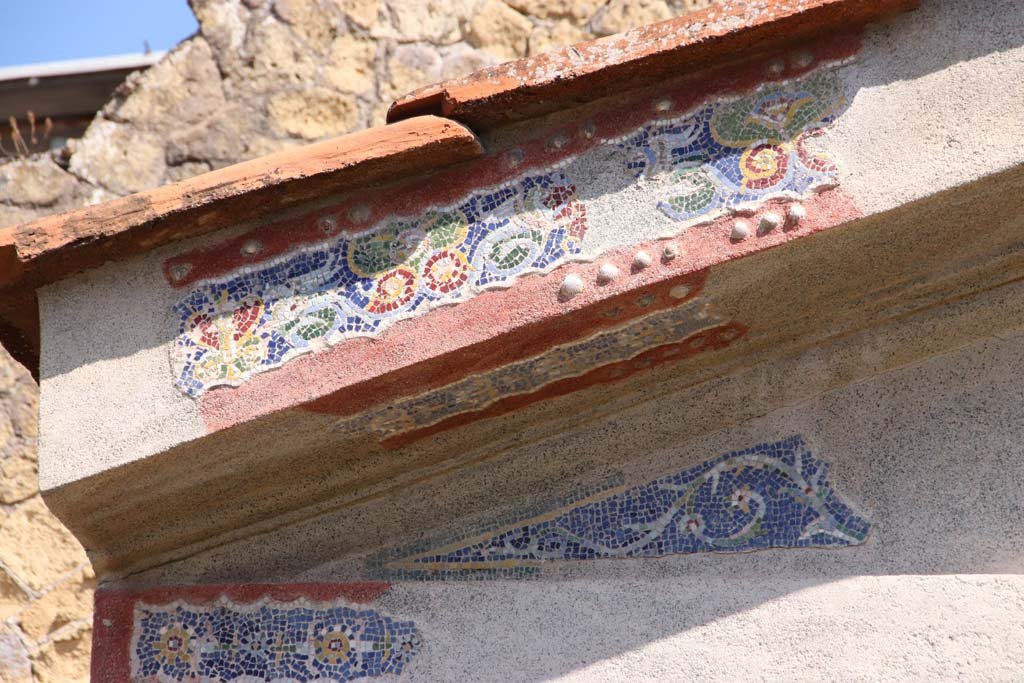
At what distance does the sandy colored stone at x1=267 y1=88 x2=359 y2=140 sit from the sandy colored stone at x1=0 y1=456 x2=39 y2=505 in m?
2.06

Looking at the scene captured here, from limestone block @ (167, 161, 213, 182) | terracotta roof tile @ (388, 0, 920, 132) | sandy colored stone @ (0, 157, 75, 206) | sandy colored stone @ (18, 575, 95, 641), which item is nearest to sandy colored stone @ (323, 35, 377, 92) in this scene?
limestone block @ (167, 161, 213, 182)

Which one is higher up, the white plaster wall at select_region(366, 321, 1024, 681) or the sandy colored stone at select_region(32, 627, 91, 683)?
the sandy colored stone at select_region(32, 627, 91, 683)

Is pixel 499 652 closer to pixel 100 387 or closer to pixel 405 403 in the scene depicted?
pixel 405 403

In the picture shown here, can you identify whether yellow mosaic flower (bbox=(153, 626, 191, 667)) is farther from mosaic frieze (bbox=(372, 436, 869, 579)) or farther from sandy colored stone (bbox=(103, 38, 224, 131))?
sandy colored stone (bbox=(103, 38, 224, 131))

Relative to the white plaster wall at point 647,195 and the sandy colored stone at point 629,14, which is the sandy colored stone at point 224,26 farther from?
the white plaster wall at point 647,195

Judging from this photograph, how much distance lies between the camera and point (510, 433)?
3.20 meters

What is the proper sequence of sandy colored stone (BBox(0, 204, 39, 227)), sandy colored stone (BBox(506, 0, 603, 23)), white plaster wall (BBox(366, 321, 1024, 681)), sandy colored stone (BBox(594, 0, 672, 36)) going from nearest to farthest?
white plaster wall (BBox(366, 321, 1024, 681)) < sandy colored stone (BBox(0, 204, 39, 227)) < sandy colored stone (BBox(594, 0, 672, 36)) < sandy colored stone (BBox(506, 0, 603, 23))

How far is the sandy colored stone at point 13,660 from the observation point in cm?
491

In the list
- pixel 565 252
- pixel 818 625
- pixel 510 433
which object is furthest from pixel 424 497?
pixel 818 625

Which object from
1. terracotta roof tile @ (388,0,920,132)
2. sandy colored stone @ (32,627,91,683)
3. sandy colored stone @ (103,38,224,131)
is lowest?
sandy colored stone @ (32,627,91,683)

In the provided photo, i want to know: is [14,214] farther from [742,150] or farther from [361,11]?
[742,150]

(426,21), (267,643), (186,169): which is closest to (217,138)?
(186,169)

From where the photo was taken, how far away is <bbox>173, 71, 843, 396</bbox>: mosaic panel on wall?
2883 millimetres

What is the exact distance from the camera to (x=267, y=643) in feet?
9.99
